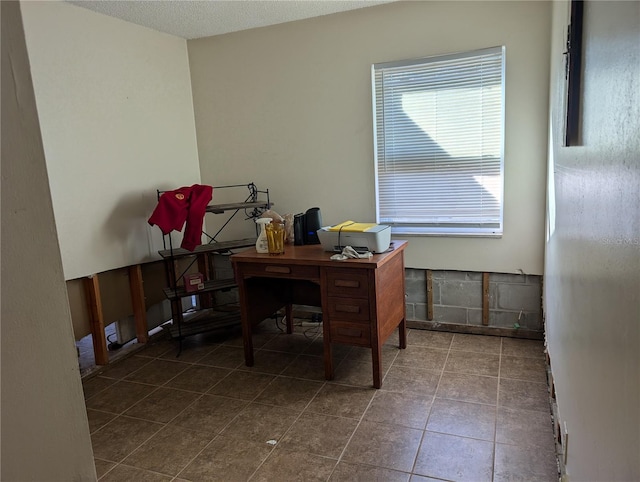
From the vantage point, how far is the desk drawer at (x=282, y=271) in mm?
2812

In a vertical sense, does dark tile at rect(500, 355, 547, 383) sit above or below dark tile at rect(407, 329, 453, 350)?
below

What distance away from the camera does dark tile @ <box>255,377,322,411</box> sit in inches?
105

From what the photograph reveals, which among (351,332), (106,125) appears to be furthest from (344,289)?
(106,125)

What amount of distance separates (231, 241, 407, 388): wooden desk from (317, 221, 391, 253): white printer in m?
0.06

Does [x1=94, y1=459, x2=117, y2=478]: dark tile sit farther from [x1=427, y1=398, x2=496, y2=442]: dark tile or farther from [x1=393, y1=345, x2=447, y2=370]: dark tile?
[x1=393, y1=345, x2=447, y2=370]: dark tile

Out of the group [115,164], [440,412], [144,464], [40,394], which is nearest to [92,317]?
[115,164]

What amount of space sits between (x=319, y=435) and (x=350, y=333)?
65cm

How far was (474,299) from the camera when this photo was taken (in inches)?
138

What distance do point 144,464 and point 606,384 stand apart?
6.73 feet

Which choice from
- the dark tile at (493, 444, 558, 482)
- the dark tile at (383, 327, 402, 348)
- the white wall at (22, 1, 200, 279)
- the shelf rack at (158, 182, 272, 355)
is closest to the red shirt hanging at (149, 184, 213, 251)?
the shelf rack at (158, 182, 272, 355)

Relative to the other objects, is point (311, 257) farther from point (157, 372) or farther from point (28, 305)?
point (28, 305)

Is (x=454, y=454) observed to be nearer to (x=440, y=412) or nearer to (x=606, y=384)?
(x=440, y=412)

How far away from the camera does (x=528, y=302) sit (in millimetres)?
3340

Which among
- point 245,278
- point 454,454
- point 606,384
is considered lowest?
point 454,454
